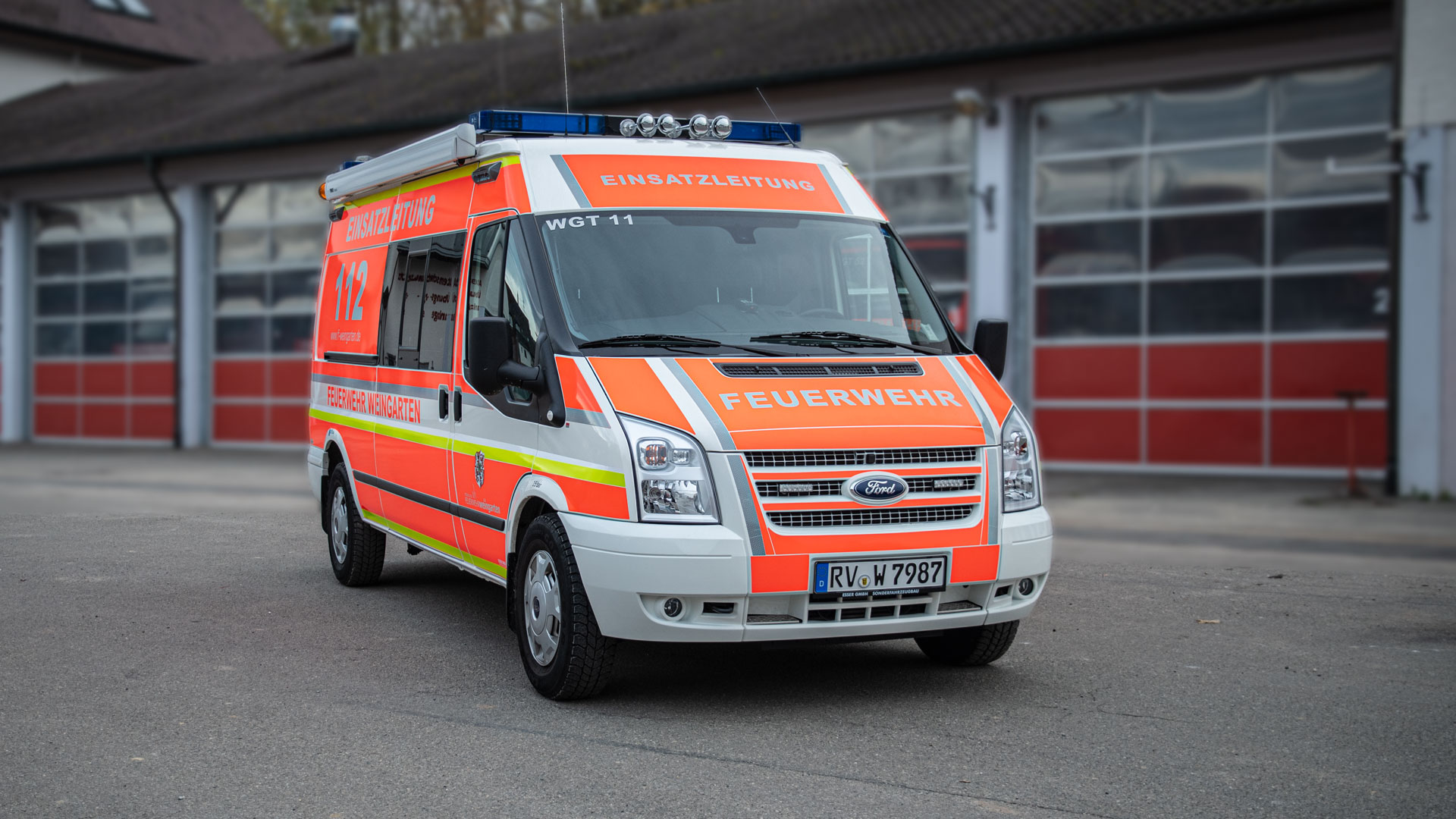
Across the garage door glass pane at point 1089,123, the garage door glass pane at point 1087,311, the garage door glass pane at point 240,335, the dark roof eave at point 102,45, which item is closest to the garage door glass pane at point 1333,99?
the garage door glass pane at point 1089,123

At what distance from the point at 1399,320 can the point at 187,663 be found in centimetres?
1217

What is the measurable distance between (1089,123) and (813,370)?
12.5 meters

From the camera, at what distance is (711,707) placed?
18.9ft

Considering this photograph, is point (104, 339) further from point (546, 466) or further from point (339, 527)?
point (546, 466)

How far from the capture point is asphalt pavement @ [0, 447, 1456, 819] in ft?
15.1

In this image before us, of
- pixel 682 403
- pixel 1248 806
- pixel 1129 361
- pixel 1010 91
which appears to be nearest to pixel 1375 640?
pixel 1248 806

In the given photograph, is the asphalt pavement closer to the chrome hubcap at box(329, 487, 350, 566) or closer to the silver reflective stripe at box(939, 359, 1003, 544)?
the chrome hubcap at box(329, 487, 350, 566)

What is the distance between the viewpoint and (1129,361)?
672 inches

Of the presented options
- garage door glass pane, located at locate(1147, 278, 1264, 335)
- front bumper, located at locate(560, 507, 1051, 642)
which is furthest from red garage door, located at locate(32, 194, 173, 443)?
front bumper, located at locate(560, 507, 1051, 642)

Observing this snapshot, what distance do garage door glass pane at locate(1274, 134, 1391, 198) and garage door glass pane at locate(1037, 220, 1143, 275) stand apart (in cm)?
168

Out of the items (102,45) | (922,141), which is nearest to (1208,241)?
(922,141)

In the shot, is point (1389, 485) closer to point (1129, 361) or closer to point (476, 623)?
point (1129, 361)

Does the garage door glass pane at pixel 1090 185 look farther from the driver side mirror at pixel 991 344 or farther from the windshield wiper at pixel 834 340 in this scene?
the windshield wiper at pixel 834 340

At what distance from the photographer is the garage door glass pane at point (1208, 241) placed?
1634cm
